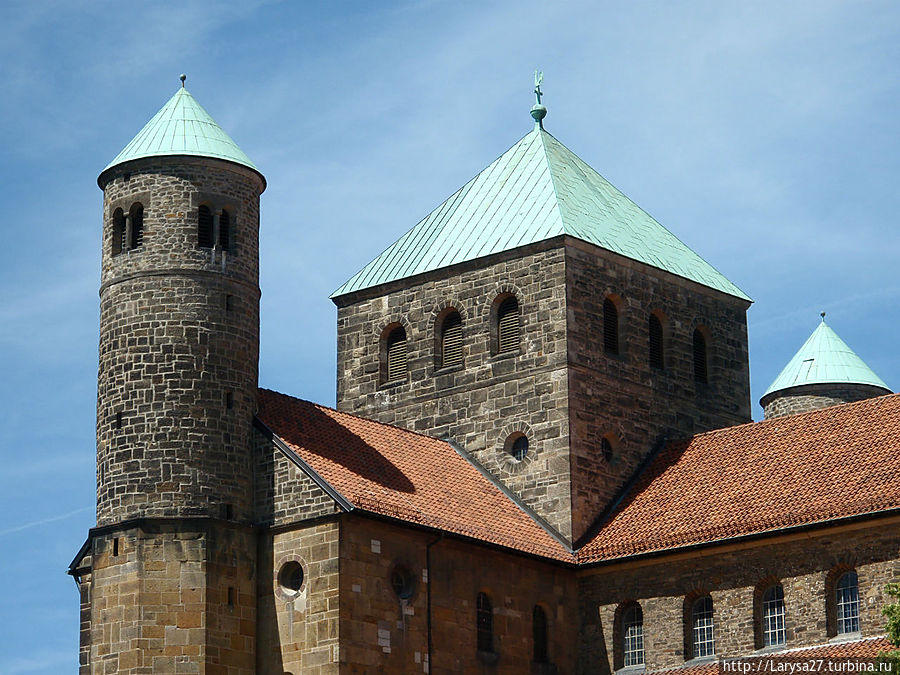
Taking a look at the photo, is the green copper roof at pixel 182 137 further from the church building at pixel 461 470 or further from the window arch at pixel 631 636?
the window arch at pixel 631 636

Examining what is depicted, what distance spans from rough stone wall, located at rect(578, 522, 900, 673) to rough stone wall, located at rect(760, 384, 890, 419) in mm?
17848

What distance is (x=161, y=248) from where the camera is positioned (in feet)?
162

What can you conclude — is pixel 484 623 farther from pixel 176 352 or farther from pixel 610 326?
pixel 610 326

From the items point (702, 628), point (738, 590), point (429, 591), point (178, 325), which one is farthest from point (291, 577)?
point (738, 590)

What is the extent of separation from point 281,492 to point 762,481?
1248 centimetres

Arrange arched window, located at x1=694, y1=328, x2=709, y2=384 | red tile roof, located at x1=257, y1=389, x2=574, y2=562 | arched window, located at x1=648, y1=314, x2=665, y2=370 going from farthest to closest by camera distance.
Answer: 1. arched window, located at x1=694, y1=328, x2=709, y2=384
2. arched window, located at x1=648, y1=314, x2=665, y2=370
3. red tile roof, located at x1=257, y1=389, x2=574, y2=562

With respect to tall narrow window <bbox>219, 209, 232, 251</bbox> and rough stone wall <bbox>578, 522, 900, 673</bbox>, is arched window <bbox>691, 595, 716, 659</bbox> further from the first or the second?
tall narrow window <bbox>219, 209, 232, 251</bbox>

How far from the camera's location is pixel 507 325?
5722 cm

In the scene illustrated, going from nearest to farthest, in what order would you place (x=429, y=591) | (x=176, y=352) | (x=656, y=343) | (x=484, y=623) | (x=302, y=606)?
(x=302, y=606) → (x=429, y=591) → (x=176, y=352) → (x=484, y=623) → (x=656, y=343)

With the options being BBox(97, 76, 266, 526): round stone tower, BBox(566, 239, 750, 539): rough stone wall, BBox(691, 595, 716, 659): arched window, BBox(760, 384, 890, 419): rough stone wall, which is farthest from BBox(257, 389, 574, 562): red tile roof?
BBox(760, 384, 890, 419): rough stone wall

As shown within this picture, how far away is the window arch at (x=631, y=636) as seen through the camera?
169 ft

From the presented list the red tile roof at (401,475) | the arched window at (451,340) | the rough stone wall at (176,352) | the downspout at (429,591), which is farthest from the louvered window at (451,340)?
the downspout at (429,591)

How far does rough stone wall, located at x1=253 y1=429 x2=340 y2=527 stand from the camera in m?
47.3

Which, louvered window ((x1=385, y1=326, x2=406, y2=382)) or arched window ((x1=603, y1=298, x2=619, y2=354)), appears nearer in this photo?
arched window ((x1=603, y1=298, x2=619, y2=354))
